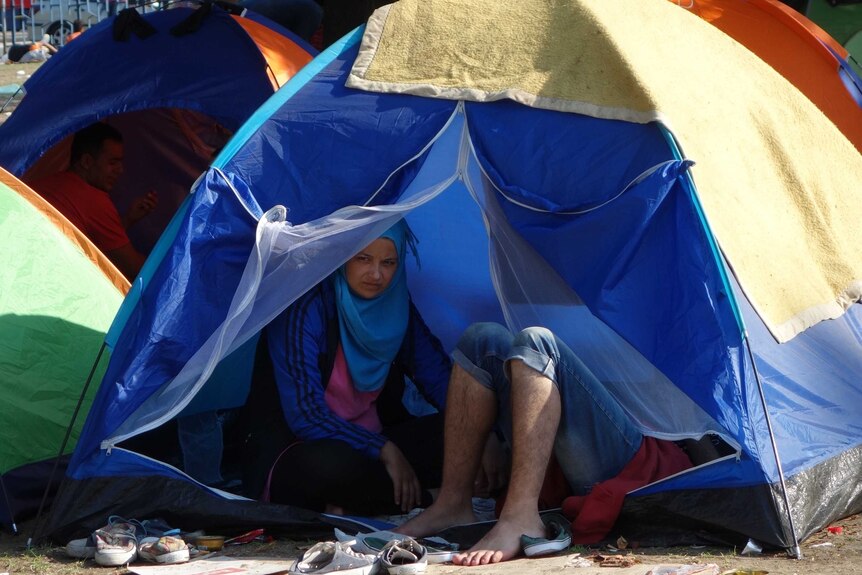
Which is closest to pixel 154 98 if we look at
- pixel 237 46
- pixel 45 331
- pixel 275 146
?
pixel 237 46

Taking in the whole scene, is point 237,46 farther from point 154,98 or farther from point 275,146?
point 275,146

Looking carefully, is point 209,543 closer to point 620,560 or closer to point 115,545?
point 115,545

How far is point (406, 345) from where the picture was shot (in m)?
4.14

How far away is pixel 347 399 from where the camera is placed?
394 cm

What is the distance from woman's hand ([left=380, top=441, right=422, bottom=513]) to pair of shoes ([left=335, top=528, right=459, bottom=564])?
0.61ft

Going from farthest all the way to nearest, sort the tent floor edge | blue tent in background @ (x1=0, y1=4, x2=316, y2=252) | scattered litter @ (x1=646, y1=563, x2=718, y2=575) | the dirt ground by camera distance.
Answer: blue tent in background @ (x1=0, y1=4, x2=316, y2=252), the tent floor edge, the dirt ground, scattered litter @ (x1=646, y1=563, x2=718, y2=575)

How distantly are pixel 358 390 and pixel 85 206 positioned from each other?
2303mm

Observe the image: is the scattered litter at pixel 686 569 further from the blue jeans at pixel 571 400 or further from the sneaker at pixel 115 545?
the sneaker at pixel 115 545

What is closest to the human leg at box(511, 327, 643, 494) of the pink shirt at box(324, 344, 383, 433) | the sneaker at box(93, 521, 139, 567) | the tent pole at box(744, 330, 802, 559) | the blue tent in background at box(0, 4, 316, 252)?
the tent pole at box(744, 330, 802, 559)

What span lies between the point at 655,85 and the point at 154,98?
118 inches

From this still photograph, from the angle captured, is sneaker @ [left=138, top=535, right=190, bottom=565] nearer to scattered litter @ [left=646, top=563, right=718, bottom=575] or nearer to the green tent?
the green tent

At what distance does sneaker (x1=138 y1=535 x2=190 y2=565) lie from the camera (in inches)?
135

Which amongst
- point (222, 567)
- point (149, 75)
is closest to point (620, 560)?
point (222, 567)

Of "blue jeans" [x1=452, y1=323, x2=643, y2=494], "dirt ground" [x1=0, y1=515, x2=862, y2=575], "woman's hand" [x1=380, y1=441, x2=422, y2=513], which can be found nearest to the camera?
"dirt ground" [x1=0, y1=515, x2=862, y2=575]
